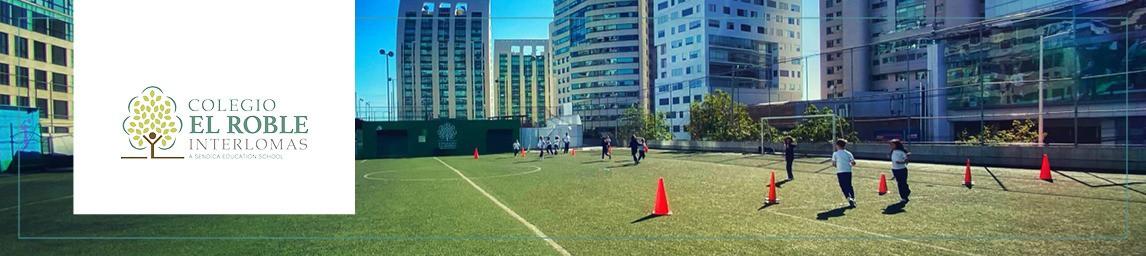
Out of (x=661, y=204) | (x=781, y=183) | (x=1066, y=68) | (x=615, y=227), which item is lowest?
(x=781, y=183)

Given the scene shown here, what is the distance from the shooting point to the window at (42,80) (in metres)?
5.11

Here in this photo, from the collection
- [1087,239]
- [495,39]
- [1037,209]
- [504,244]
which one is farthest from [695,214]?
[1037,209]

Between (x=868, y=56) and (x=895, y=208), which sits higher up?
(x=868, y=56)

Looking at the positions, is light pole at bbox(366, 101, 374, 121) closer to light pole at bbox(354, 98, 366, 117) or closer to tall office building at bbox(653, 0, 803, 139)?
light pole at bbox(354, 98, 366, 117)

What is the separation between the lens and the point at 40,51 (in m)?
5.27

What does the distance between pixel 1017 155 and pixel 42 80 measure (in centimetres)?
1944

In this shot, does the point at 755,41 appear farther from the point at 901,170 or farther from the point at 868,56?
the point at 868,56

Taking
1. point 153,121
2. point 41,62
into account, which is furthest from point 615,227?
point 41,62

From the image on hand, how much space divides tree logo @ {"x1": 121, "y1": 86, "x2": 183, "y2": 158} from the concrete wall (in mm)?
16002

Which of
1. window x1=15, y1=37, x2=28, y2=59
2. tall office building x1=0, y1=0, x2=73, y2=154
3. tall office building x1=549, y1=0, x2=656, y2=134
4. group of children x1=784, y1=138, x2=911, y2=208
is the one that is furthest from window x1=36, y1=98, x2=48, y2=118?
tall office building x1=549, y1=0, x2=656, y2=134

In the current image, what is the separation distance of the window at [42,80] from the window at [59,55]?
0.19m

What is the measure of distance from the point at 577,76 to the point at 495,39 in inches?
1542

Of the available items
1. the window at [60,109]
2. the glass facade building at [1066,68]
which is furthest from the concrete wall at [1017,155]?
the window at [60,109]

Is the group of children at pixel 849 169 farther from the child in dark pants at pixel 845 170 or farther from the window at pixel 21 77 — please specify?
the window at pixel 21 77
